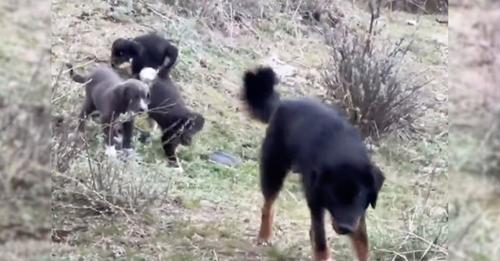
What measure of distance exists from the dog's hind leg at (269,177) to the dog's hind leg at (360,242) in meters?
0.49

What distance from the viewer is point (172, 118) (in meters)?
5.11

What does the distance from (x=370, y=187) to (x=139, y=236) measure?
0.98 metres

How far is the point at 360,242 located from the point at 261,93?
851 millimetres

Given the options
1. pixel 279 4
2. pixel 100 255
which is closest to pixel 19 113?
pixel 100 255

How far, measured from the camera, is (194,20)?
618cm

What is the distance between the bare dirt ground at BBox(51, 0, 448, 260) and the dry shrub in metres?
0.11

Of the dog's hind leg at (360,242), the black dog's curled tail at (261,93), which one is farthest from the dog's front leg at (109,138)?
the dog's hind leg at (360,242)

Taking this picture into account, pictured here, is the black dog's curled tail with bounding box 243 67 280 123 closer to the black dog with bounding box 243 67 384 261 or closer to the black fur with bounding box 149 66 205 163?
the black dog with bounding box 243 67 384 261

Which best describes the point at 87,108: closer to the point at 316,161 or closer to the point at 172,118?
the point at 172,118

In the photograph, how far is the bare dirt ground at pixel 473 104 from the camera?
192cm

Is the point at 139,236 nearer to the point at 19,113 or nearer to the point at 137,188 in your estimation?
the point at 137,188

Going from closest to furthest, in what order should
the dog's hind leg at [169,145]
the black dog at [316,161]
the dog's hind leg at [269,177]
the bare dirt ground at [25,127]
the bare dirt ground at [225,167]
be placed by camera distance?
1. the bare dirt ground at [25,127]
2. the black dog at [316,161]
3. the bare dirt ground at [225,167]
4. the dog's hind leg at [269,177]
5. the dog's hind leg at [169,145]

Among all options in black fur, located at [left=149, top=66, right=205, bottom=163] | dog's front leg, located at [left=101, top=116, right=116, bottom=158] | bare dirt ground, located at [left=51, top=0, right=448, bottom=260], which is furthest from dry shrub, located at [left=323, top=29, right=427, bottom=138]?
dog's front leg, located at [left=101, top=116, right=116, bottom=158]

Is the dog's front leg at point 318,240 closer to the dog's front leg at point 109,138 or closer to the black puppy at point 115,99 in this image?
the dog's front leg at point 109,138
